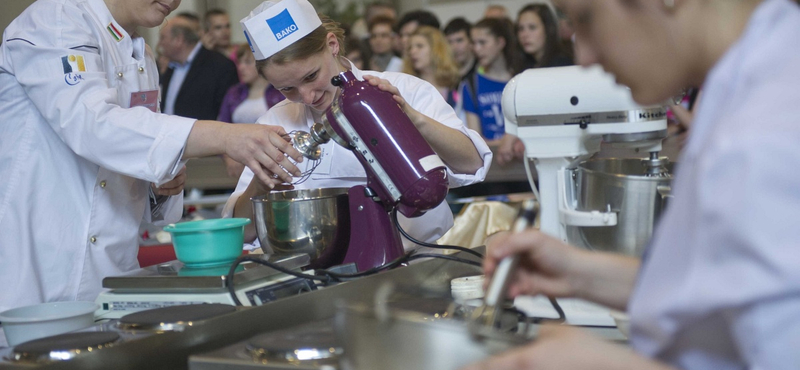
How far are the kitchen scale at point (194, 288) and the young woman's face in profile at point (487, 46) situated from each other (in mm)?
2908

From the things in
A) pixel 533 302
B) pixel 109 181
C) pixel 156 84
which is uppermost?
pixel 156 84

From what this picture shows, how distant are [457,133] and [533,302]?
1.81 feet

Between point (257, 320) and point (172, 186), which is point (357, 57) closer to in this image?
point (172, 186)

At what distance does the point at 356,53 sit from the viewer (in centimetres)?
425

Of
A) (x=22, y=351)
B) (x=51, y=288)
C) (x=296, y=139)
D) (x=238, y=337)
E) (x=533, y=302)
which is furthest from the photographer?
(x=51, y=288)

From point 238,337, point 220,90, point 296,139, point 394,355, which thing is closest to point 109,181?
point 296,139

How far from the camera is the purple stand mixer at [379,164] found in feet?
4.33

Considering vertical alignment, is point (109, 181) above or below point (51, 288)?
above

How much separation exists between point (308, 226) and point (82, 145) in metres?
0.44

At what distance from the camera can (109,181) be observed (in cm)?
158

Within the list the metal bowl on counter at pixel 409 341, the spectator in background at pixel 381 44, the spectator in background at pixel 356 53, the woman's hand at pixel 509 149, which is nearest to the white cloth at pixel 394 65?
the spectator in background at pixel 381 44

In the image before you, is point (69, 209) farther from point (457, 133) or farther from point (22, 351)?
point (457, 133)

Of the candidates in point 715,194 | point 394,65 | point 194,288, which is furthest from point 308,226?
point 394,65

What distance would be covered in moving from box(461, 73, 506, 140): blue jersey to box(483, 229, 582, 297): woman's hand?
3.00 meters
